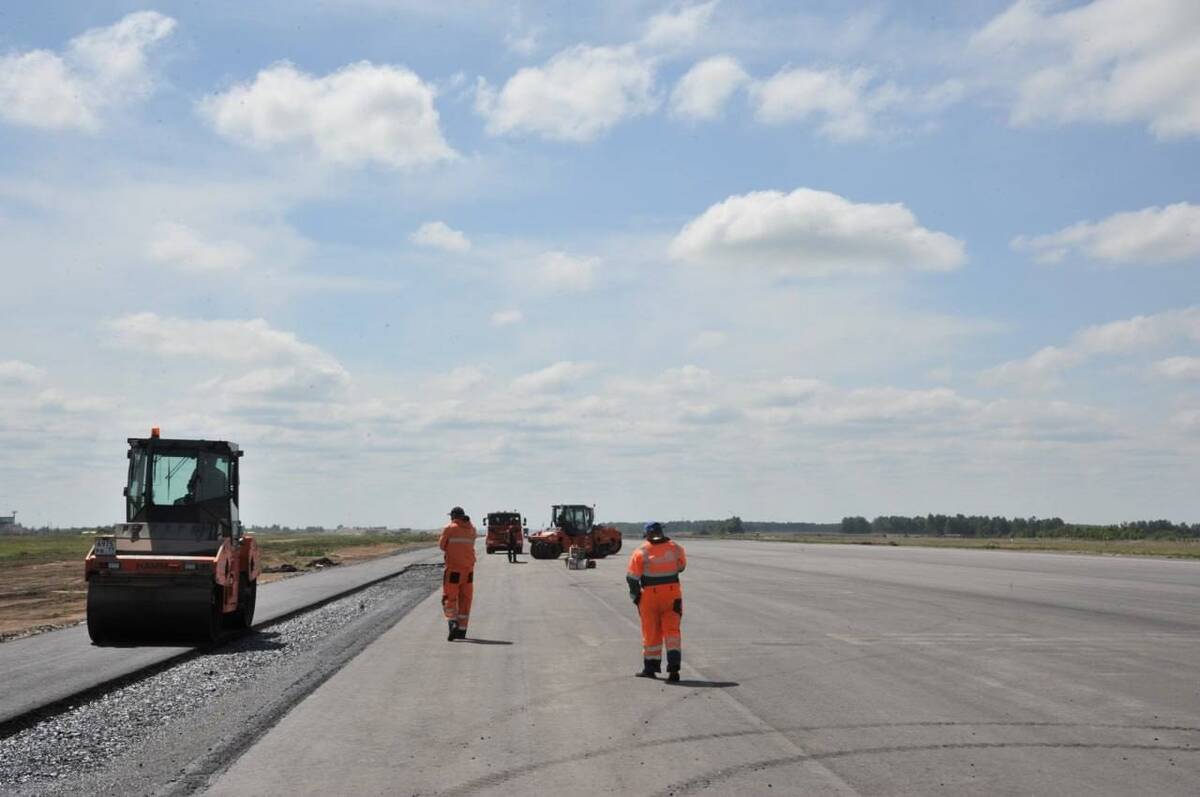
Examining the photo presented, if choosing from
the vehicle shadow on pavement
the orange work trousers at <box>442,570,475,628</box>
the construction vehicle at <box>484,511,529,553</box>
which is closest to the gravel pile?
the vehicle shadow on pavement

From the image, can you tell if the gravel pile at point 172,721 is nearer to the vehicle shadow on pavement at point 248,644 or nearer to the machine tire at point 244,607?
the vehicle shadow on pavement at point 248,644

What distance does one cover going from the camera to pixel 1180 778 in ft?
25.2

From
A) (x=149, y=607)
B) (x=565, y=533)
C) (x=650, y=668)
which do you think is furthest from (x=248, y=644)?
(x=565, y=533)

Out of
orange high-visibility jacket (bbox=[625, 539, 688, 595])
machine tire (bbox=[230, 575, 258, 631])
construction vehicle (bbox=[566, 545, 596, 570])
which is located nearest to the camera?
orange high-visibility jacket (bbox=[625, 539, 688, 595])

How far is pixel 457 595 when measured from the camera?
56.2 feet

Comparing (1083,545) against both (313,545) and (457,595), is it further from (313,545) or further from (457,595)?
(457,595)

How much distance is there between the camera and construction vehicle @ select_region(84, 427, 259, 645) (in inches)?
632

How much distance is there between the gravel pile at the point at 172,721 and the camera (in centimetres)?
829

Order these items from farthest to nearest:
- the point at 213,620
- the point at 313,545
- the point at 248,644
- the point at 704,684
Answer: the point at 313,545 → the point at 248,644 → the point at 213,620 → the point at 704,684

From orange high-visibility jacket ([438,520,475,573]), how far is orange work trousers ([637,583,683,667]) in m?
4.74

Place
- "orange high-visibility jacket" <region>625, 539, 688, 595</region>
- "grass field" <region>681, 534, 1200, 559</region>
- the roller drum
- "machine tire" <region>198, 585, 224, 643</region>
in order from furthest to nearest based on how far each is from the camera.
Result: 1. "grass field" <region>681, 534, 1200, 559</region>
2. "machine tire" <region>198, 585, 224, 643</region>
3. the roller drum
4. "orange high-visibility jacket" <region>625, 539, 688, 595</region>

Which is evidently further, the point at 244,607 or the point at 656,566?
the point at 244,607

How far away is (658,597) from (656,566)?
338mm

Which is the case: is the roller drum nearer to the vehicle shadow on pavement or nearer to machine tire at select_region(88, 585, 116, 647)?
machine tire at select_region(88, 585, 116, 647)
